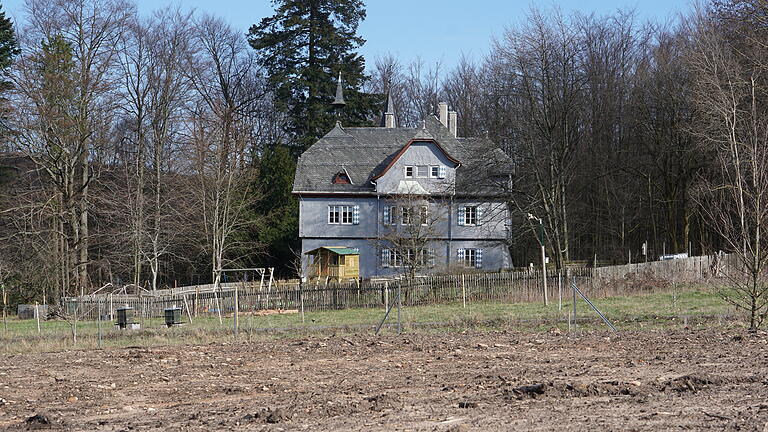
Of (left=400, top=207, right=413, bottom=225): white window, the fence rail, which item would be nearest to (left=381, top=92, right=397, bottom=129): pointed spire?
(left=400, top=207, right=413, bottom=225): white window

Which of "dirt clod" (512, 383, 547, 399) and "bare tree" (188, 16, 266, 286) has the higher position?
"bare tree" (188, 16, 266, 286)

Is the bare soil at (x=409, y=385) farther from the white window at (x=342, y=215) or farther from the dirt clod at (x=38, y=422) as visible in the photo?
the white window at (x=342, y=215)

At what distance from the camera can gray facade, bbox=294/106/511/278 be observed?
5094cm

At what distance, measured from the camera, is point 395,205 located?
5003 cm

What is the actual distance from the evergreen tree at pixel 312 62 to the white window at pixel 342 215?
877cm

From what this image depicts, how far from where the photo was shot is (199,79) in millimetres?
59281

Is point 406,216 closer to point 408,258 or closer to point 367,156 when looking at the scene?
point 408,258

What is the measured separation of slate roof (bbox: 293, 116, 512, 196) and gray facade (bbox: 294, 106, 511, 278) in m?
0.07

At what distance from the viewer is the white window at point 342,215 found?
5266cm

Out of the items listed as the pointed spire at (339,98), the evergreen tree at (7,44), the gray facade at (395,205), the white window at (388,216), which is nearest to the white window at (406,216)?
the gray facade at (395,205)

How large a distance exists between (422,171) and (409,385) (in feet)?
127

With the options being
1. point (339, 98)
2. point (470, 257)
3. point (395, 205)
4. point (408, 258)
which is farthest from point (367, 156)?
point (408, 258)

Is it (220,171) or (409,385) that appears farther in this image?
(220,171)

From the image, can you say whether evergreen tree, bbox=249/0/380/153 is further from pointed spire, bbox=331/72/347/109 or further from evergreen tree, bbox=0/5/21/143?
evergreen tree, bbox=0/5/21/143
